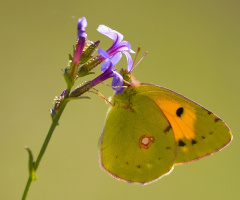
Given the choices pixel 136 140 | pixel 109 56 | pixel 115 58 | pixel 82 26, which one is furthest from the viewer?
pixel 136 140

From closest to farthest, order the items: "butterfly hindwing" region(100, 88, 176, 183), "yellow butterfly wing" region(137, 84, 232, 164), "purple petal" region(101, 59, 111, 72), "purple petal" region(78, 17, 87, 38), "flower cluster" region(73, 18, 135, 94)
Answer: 1. "purple petal" region(78, 17, 87, 38)
2. "flower cluster" region(73, 18, 135, 94)
3. "purple petal" region(101, 59, 111, 72)
4. "yellow butterfly wing" region(137, 84, 232, 164)
5. "butterfly hindwing" region(100, 88, 176, 183)

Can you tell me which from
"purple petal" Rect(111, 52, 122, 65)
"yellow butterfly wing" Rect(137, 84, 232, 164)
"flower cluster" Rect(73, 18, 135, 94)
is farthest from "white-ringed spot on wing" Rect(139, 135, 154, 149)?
"purple petal" Rect(111, 52, 122, 65)

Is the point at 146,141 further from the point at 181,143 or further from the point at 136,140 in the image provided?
the point at 181,143

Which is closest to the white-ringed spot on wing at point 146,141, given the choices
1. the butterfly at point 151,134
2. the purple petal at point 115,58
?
the butterfly at point 151,134

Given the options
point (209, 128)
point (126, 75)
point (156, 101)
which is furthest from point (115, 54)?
point (209, 128)

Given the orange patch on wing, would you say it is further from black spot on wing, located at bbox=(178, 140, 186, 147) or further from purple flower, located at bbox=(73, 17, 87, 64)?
purple flower, located at bbox=(73, 17, 87, 64)

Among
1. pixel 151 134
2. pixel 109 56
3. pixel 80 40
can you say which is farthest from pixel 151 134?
pixel 80 40

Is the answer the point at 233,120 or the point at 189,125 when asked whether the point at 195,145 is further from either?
the point at 233,120

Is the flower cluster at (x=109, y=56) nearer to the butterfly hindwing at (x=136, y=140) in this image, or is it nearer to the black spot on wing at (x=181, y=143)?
the butterfly hindwing at (x=136, y=140)
